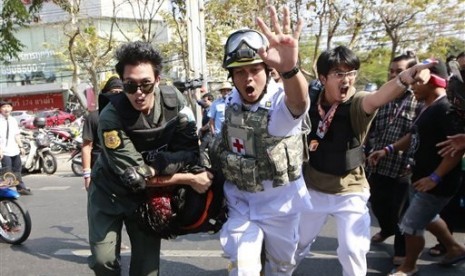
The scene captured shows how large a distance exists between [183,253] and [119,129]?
8.03ft

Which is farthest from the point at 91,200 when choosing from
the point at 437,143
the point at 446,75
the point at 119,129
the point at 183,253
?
the point at 446,75

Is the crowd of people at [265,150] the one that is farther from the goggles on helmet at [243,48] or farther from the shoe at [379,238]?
the shoe at [379,238]

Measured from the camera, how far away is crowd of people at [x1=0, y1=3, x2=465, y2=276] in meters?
2.58

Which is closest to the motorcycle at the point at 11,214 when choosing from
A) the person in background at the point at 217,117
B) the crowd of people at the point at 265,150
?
the person in background at the point at 217,117

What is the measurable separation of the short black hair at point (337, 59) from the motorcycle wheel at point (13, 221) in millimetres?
3945

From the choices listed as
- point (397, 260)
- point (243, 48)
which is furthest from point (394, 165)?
point (243, 48)

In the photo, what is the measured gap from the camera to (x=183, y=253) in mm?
4836

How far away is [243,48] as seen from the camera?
253 centimetres

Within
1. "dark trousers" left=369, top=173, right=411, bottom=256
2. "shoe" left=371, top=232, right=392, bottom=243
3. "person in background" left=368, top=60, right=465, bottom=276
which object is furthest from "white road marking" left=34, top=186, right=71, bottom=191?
"person in background" left=368, top=60, right=465, bottom=276

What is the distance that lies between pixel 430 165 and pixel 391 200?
91 centimetres

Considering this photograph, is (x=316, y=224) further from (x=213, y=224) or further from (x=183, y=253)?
(x=183, y=253)

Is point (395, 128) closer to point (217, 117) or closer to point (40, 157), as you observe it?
point (217, 117)

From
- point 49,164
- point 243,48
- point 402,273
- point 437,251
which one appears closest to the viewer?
point 243,48

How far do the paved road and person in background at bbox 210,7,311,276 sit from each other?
1.55 metres
